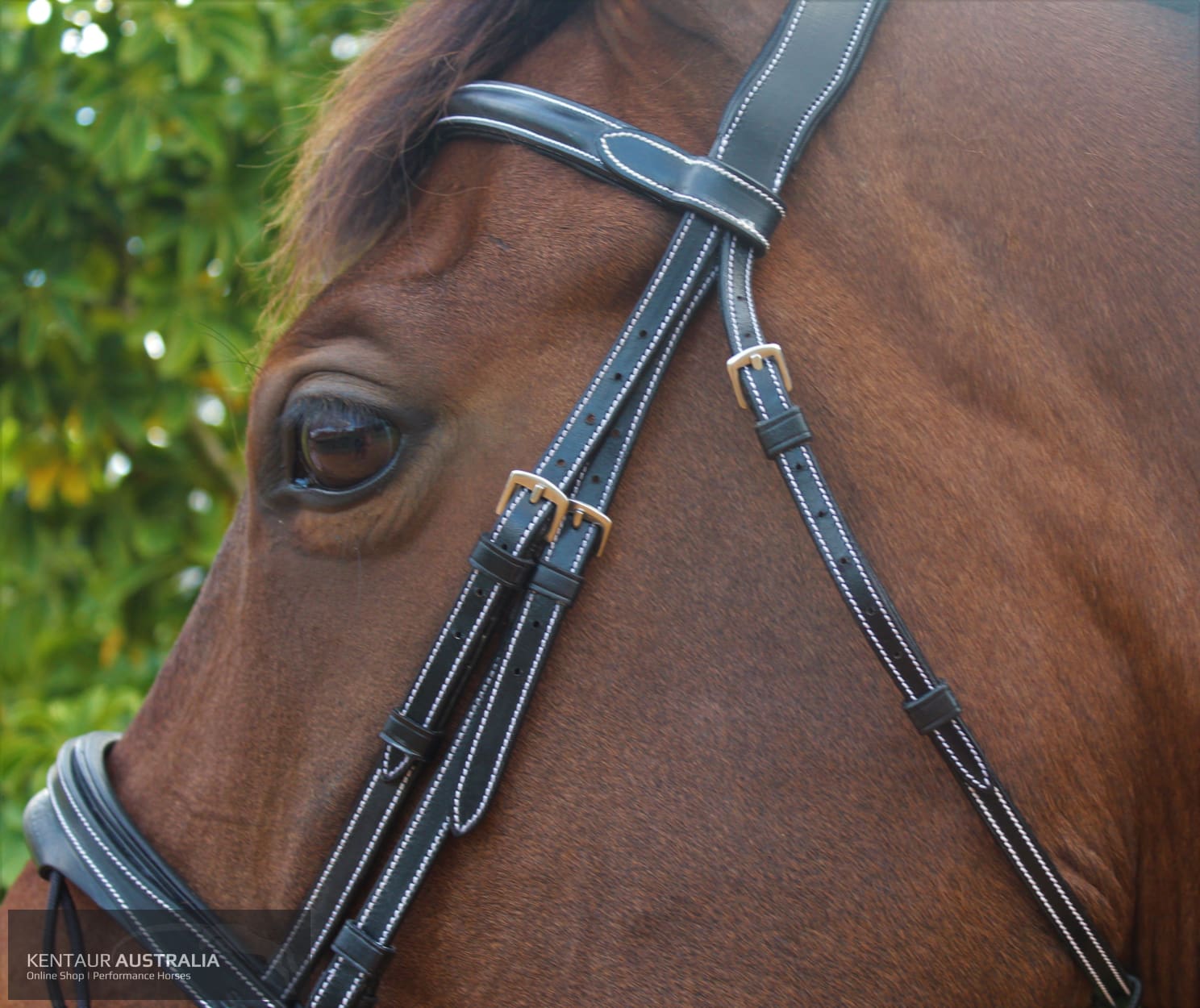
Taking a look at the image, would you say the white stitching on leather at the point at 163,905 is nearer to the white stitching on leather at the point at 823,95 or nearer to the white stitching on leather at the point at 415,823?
the white stitching on leather at the point at 415,823

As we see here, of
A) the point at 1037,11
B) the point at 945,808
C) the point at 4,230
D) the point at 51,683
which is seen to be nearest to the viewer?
the point at 945,808

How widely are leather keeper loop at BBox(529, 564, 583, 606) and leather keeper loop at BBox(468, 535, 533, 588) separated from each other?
0.07 ft

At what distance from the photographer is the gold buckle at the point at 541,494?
4.11 feet

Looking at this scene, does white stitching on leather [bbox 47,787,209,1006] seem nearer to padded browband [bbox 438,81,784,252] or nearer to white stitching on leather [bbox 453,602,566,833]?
white stitching on leather [bbox 453,602,566,833]

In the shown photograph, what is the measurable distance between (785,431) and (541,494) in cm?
28

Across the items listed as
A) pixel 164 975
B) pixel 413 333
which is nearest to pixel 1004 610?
Answer: pixel 413 333

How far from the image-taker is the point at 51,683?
3.03 metres

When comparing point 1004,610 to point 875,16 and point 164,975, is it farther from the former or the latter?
point 164,975

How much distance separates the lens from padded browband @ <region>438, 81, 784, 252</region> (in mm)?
1289

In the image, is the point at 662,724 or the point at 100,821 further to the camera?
the point at 100,821

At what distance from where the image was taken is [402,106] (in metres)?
1.52

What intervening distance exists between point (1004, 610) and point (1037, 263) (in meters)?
0.42

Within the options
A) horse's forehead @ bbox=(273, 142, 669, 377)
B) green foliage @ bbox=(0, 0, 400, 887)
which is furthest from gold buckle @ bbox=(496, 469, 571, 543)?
green foliage @ bbox=(0, 0, 400, 887)

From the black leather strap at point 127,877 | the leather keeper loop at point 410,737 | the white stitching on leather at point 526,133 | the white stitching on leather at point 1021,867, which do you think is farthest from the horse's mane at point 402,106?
the white stitching on leather at point 1021,867
